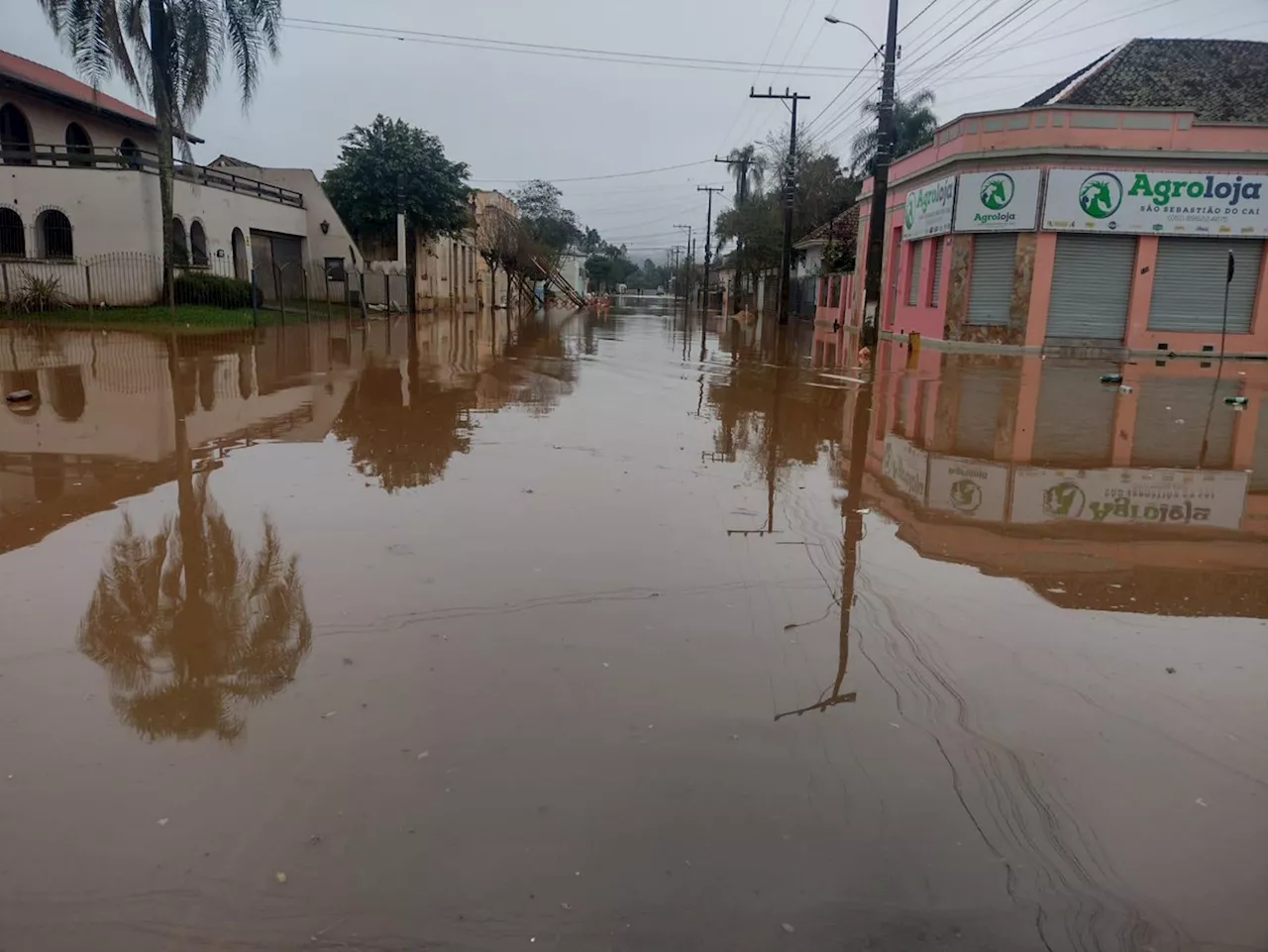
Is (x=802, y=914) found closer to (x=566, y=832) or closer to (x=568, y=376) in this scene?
(x=566, y=832)

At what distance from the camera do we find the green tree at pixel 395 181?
37.1 metres

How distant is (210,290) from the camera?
2644cm

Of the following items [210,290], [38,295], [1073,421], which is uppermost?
[210,290]

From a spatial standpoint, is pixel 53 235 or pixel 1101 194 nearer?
pixel 1101 194

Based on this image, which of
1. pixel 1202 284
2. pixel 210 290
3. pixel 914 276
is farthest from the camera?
pixel 914 276

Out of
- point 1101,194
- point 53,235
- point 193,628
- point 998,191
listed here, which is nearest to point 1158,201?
point 1101,194

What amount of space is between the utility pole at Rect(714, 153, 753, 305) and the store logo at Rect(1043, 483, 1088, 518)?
45.7 meters

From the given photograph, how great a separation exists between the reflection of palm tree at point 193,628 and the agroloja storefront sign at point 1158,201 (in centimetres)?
2271

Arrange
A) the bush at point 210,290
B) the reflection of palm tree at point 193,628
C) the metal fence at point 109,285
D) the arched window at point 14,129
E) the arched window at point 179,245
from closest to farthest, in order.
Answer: the reflection of palm tree at point 193,628 < the metal fence at point 109,285 < the bush at point 210,290 < the arched window at point 179,245 < the arched window at point 14,129

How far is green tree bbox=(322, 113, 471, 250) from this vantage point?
37.1 m

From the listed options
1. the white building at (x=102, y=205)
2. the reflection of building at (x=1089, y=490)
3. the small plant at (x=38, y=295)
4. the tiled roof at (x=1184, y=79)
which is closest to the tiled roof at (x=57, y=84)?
the white building at (x=102, y=205)

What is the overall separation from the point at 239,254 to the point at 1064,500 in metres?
31.2

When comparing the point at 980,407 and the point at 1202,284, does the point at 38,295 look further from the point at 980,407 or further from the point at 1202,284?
the point at 1202,284

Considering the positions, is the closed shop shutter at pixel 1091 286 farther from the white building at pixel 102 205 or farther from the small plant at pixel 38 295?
the small plant at pixel 38 295
